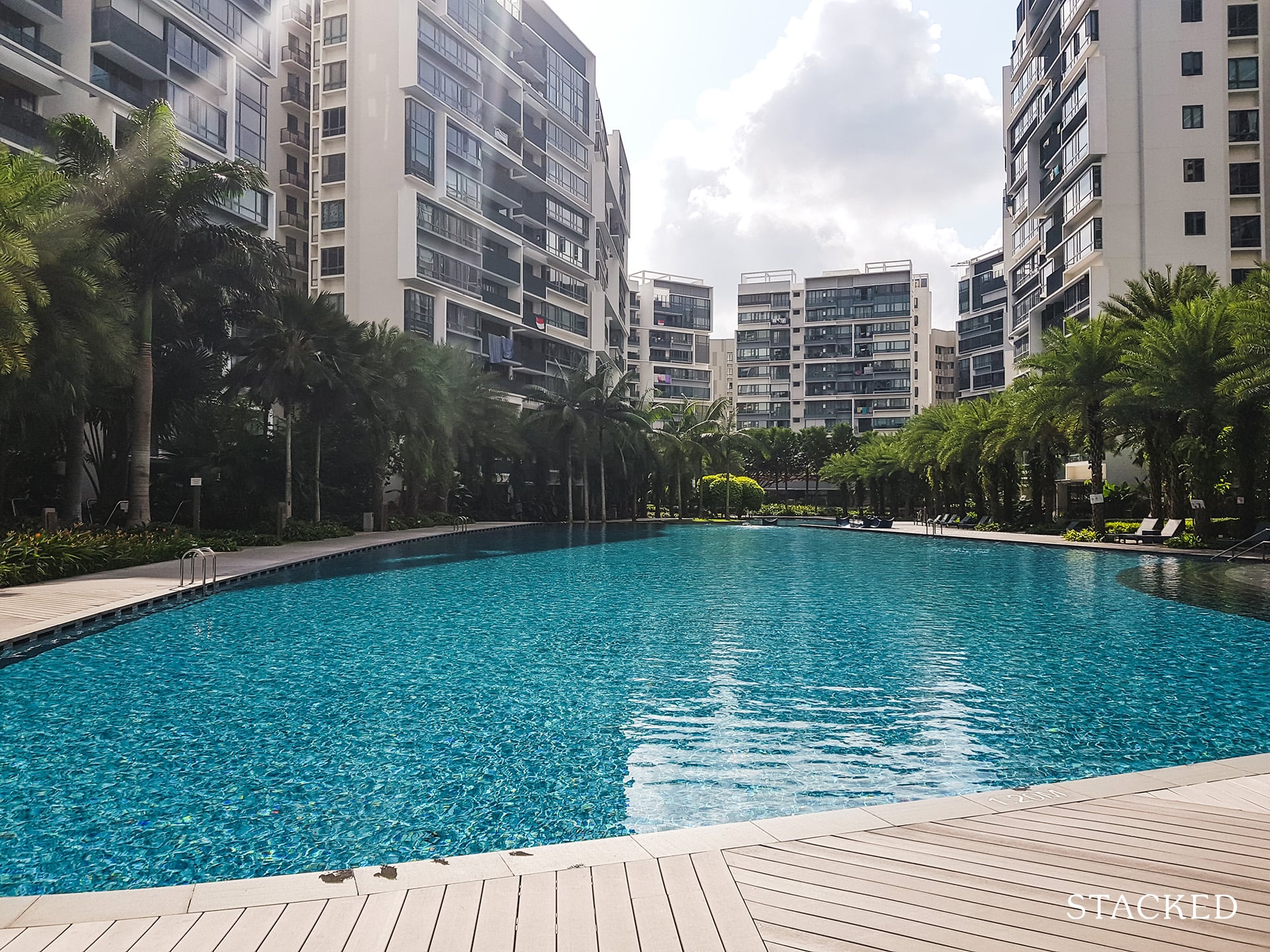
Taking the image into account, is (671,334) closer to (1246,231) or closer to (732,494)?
(732,494)

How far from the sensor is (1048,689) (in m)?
10.1

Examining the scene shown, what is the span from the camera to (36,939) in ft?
11.7

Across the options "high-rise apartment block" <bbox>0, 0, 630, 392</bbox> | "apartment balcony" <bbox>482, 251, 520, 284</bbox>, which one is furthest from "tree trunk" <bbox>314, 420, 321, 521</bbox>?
"apartment balcony" <bbox>482, 251, 520, 284</bbox>

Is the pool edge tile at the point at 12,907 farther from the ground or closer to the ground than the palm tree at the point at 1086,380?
closer to the ground

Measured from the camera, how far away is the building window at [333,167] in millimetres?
55500

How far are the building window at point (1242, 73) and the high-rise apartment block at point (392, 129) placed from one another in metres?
43.2

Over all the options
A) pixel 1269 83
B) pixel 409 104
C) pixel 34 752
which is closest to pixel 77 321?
pixel 34 752

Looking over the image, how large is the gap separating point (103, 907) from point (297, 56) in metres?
64.5

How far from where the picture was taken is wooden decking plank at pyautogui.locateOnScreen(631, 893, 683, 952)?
3.47 meters

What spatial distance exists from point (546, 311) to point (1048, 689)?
208ft

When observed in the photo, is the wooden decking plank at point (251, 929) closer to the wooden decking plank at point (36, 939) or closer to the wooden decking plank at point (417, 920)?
the wooden decking plank at point (417, 920)

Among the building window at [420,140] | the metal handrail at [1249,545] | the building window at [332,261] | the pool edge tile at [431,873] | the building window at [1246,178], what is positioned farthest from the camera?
the building window at [332,261]

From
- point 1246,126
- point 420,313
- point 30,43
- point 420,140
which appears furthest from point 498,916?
point 1246,126

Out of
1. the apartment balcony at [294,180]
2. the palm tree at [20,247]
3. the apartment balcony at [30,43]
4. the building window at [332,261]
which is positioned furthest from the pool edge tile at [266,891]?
the apartment balcony at [294,180]
